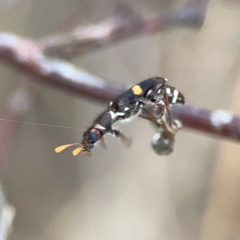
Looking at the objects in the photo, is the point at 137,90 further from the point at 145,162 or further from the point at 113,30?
the point at 145,162

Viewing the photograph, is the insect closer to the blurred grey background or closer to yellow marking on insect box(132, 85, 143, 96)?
yellow marking on insect box(132, 85, 143, 96)

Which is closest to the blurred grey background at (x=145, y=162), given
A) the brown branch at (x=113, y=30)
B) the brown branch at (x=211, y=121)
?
the brown branch at (x=113, y=30)

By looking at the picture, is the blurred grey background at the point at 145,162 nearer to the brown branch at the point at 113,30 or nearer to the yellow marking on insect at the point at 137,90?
the brown branch at the point at 113,30

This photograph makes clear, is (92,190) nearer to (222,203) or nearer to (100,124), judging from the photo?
(222,203)

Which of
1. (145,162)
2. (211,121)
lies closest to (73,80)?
(211,121)

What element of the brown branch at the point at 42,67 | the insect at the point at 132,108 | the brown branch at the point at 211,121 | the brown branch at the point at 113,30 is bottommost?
the insect at the point at 132,108

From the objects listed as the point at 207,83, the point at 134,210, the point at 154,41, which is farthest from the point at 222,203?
the point at 154,41
